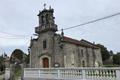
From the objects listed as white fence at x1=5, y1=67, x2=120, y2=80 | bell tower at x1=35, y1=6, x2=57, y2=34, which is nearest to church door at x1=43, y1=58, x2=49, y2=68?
bell tower at x1=35, y1=6, x2=57, y2=34

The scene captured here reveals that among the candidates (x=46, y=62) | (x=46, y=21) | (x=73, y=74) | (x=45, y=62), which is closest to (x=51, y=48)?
(x=46, y=62)

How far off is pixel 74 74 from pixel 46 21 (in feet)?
45.9

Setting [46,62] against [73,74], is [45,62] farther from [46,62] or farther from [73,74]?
[73,74]

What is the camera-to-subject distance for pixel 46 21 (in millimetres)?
24359

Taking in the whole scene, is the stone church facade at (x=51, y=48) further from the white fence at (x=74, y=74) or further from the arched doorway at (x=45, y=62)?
the white fence at (x=74, y=74)

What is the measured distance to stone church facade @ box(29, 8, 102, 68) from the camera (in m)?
22.5

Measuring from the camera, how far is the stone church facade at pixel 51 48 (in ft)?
74.0

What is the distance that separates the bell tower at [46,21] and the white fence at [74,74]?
30.3 feet

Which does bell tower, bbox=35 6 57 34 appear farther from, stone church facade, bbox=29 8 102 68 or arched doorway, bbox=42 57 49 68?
arched doorway, bbox=42 57 49 68

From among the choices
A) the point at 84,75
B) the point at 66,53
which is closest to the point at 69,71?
the point at 84,75

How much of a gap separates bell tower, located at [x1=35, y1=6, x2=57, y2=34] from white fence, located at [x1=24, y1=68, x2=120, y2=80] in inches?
364

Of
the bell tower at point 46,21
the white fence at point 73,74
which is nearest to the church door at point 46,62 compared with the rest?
the bell tower at point 46,21

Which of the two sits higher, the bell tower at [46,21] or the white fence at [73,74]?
the bell tower at [46,21]

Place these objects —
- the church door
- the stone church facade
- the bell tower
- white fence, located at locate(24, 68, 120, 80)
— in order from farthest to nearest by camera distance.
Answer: the bell tower, the church door, the stone church facade, white fence, located at locate(24, 68, 120, 80)
